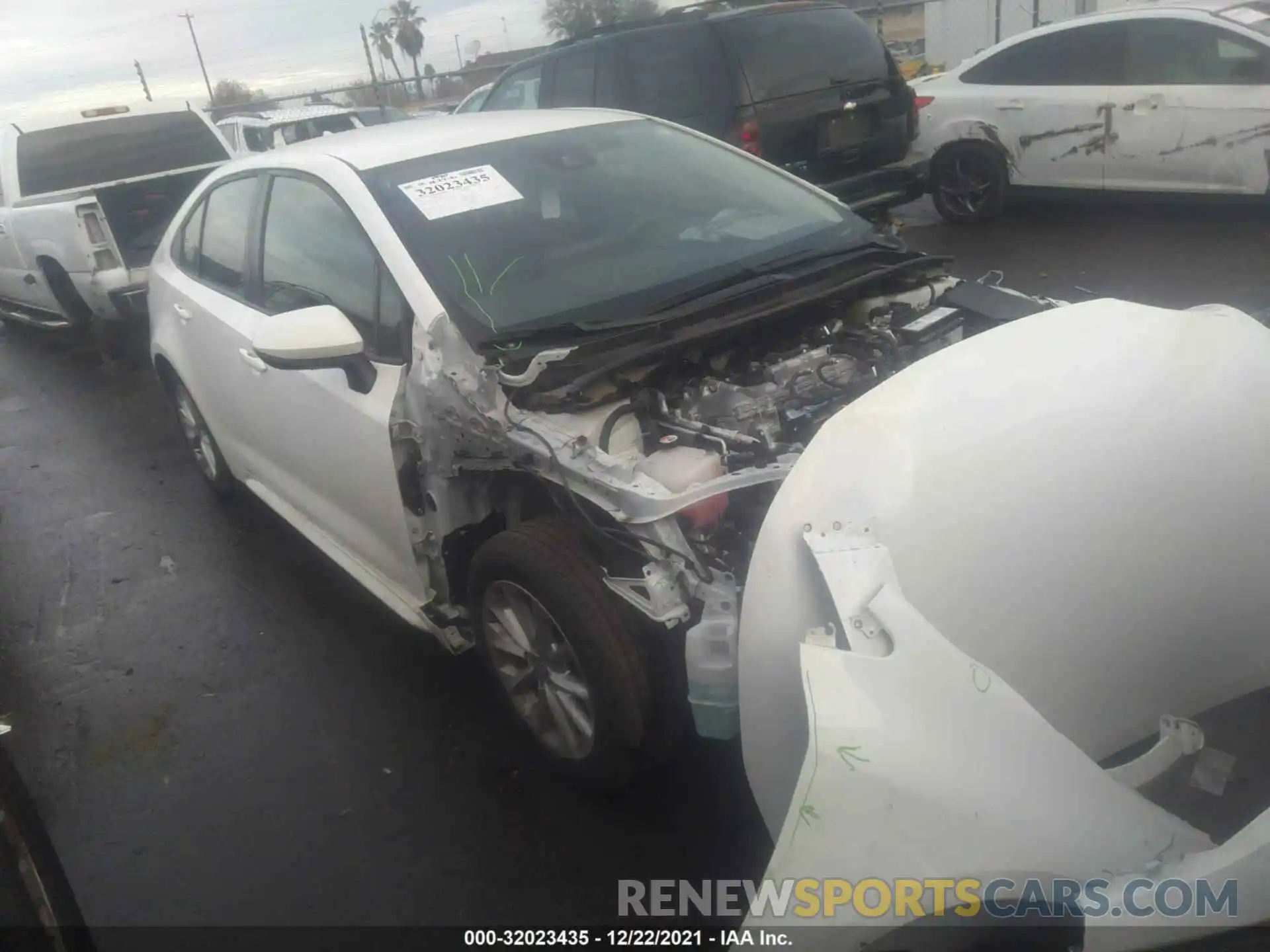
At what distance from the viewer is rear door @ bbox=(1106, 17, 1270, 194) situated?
6.64 m

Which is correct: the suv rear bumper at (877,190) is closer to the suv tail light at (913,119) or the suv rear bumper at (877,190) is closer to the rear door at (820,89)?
the rear door at (820,89)

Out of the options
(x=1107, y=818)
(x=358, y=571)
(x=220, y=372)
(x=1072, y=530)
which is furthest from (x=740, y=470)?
(x=220, y=372)

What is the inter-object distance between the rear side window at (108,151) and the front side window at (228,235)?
4563mm

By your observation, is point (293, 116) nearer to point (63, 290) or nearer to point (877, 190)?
point (63, 290)

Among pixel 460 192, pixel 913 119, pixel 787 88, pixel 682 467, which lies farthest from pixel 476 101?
pixel 682 467

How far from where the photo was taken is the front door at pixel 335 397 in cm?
298

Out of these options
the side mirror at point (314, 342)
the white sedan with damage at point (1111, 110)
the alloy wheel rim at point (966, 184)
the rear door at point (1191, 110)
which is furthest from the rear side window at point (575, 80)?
the side mirror at point (314, 342)

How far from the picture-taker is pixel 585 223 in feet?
10.8

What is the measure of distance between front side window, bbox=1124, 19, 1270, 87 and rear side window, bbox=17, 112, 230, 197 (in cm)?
729

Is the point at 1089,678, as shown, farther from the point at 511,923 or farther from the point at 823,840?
the point at 511,923

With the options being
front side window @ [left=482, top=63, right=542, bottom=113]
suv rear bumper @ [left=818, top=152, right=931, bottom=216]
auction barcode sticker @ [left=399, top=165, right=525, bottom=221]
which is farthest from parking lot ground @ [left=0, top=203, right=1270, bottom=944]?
front side window @ [left=482, top=63, right=542, bottom=113]

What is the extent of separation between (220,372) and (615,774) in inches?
99.0

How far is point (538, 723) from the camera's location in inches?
115

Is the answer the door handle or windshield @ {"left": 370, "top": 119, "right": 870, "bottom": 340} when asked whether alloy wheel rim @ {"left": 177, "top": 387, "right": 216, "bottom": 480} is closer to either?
the door handle
